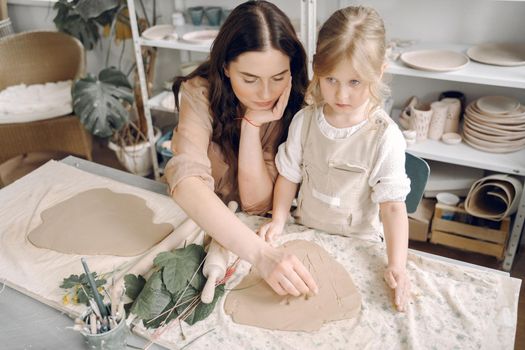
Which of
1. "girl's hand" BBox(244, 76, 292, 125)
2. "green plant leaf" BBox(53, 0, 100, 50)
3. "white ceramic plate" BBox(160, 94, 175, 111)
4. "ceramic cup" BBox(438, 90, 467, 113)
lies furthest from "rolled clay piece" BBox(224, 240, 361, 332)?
"green plant leaf" BBox(53, 0, 100, 50)

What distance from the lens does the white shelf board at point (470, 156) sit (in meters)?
1.83

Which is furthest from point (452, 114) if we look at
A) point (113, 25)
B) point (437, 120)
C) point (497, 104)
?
point (113, 25)

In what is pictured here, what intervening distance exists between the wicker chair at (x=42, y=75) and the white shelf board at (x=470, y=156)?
1801 millimetres

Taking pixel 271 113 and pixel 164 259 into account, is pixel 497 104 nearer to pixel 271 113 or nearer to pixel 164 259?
pixel 271 113

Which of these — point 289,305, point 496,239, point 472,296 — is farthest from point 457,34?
point 289,305

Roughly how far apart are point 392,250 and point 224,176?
0.56 metres

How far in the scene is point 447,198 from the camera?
6.78 feet

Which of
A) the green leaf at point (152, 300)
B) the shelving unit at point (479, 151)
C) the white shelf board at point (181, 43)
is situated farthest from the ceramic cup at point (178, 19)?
the green leaf at point (152, 300)

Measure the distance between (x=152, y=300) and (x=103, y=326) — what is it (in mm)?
108

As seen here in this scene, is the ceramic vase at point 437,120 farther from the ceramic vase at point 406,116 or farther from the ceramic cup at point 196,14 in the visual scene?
the ceramic cup at point 196,14

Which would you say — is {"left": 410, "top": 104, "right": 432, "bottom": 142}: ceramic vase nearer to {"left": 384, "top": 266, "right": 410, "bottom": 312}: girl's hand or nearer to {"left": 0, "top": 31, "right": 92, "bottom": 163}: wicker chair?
{"left": 384, "top": 266, "right": 410, "bottom": 312}: girl's hand

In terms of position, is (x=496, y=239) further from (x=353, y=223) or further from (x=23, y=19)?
(x=23, y=19)

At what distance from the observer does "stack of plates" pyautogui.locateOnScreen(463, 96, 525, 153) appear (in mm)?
1837

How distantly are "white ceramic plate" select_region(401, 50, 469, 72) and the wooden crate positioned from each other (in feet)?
2.00
